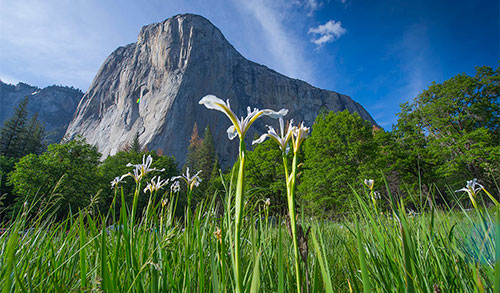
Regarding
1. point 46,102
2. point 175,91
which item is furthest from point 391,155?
point 46,102

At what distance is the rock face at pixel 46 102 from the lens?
350 feet

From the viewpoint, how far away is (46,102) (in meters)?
111

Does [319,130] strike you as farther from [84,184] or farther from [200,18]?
[200,18]

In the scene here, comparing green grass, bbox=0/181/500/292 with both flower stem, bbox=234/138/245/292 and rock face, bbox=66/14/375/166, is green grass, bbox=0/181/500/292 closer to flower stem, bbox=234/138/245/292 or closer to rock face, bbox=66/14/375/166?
flower stem, bbox=234/138/245/292

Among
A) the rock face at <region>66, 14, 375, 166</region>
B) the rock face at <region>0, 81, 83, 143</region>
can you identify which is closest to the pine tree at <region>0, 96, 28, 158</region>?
the rock face at <region>66, 14, 375, 166</region>

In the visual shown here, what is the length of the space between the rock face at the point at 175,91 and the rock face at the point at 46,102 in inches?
1760

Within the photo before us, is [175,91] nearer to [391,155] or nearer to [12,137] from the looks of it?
[12,137]

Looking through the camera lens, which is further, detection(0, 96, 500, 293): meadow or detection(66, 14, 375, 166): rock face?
detection(66, 14, 375, 166): rock face

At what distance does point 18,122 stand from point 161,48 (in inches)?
1898

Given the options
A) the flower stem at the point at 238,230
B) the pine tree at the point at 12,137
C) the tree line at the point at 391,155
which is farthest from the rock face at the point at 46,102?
the flower stem at the point at 238,230

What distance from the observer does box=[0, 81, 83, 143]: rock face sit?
4203 inches

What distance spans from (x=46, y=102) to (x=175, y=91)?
90.4 meters

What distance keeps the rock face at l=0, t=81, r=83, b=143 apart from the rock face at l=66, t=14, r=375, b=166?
44.7 m

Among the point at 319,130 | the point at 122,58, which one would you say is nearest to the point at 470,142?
the point at 319,130
